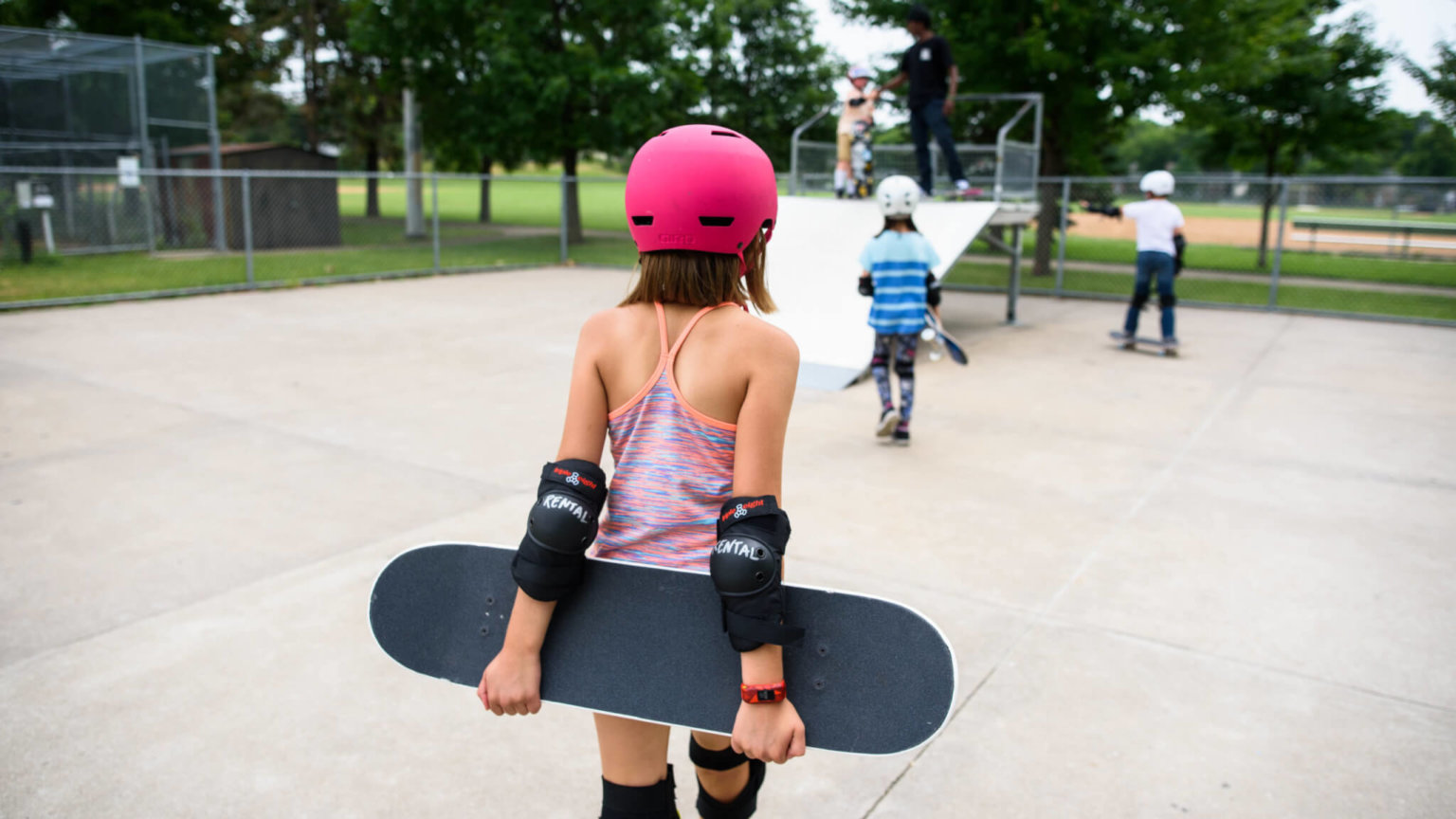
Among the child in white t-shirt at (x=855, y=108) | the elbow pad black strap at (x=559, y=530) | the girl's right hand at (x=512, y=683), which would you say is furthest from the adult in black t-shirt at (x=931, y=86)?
the girl's right hand at (x=512, y=683)

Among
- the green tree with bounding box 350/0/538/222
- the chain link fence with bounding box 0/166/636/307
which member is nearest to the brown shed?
the chain link fence with bounding box 0/166/636/307

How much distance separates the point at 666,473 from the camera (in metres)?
1.60

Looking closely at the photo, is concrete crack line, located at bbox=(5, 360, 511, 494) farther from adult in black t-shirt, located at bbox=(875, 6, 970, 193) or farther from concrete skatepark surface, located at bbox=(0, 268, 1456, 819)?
adult in black t-shirt, located at bbox=(875, 6, 970, 193)

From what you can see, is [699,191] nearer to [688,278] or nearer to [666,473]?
[688,278]

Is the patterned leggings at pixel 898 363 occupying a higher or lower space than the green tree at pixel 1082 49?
lower

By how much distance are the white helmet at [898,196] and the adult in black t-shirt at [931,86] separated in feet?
11.9

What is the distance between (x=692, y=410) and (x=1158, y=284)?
9.38 m

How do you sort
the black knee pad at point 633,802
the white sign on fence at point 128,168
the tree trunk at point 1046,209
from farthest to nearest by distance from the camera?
the tree trunk at point 1046,209, the white sign on fence at point 128,168, the black knee pad at point 633,802

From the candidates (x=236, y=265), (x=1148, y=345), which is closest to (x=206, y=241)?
(x=236, y=265)

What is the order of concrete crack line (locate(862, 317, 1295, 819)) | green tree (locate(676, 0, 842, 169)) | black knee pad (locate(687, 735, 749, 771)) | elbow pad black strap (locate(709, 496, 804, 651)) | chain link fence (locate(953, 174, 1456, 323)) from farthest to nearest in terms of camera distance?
green tree (locate(676, 0, 842, 169)) < chain link fence (locate(953, 174, 1456, 323)) < concrete crack line (locate(862, 317, 1295, 819)) < black knee pad (locate(687, 735, 749, 771)) < elbow pad black strap (locate(709, 496, 804, 651))

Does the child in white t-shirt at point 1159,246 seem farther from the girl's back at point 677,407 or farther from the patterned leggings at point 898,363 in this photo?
the girl's back at point 677,407

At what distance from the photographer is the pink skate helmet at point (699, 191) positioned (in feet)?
4.92

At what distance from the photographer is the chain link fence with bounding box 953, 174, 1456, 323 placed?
44.7ft

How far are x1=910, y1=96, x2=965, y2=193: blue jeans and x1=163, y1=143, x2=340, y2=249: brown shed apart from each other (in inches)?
524
